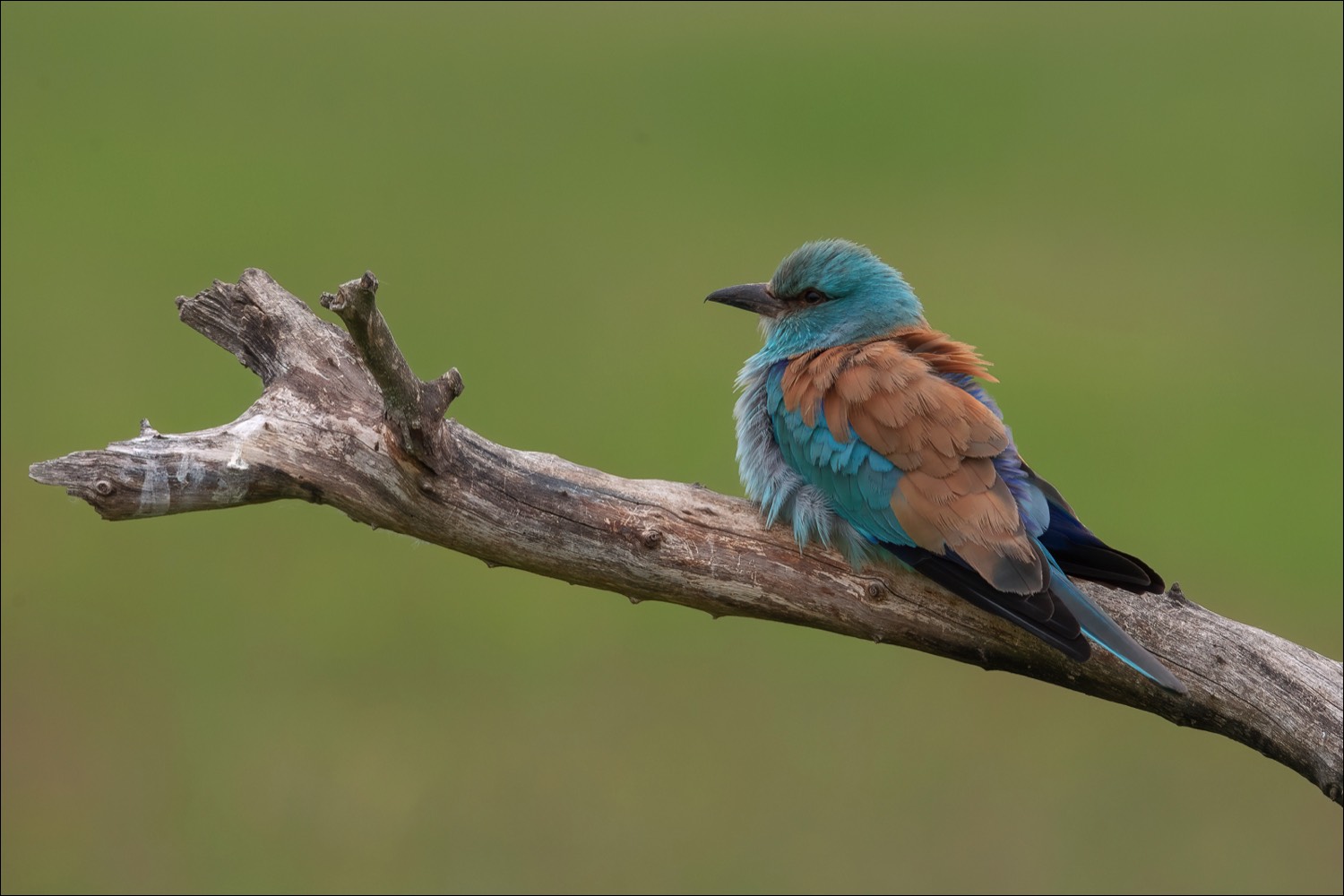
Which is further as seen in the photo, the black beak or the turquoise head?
the black beak

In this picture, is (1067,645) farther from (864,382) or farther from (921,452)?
(864,382)

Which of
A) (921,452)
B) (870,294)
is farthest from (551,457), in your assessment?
(870,294)

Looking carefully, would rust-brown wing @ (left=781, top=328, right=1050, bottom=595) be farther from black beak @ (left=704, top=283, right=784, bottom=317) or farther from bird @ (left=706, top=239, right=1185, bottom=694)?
black beak @ (left=704, top=283, right=784, bottom=317)

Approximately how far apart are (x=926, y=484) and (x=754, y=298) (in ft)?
3.72

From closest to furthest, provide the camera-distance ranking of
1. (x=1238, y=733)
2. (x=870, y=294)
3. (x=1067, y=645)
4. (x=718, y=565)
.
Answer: (x=1067, y=645), (x=1238, y=733), (x=718, y=565), (x=870, y=294)

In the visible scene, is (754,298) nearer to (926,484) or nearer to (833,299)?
(833,299)

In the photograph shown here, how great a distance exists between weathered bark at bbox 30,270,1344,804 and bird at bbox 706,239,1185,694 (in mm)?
102

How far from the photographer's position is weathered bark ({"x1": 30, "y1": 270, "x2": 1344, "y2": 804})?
2.79 meters

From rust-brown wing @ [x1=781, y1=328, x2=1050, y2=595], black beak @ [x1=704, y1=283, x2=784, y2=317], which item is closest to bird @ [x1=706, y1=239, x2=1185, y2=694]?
rust-brown wing @ [x1=781, y1=328, x2=1050, y2=595]

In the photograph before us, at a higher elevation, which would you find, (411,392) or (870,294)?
(870,294)

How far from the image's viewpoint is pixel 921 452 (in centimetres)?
313

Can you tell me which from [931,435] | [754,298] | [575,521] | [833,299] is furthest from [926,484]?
[754,298]

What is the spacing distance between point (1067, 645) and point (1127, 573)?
40 centimetres

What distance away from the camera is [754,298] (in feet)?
Result: 13.2
